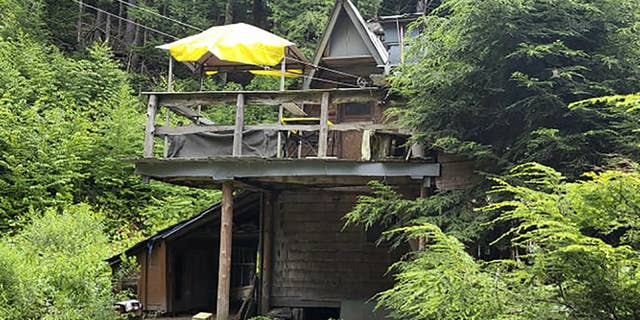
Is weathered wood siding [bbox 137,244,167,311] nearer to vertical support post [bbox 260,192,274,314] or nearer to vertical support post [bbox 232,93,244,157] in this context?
vertical support post [bbox 260,192,274,314]

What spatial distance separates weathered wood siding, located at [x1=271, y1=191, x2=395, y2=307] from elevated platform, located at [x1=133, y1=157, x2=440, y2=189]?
1.69 m

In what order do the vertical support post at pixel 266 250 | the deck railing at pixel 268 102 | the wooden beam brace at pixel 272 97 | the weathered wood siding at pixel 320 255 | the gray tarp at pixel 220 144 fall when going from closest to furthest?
the deck railing at pixel 268 102 < the wooden beam brace at pixel 272 97 < the gray tarp at pixel 220 144 < the weathered wood siding at pixel 320 255 < the vertical support post at pixel 266 250

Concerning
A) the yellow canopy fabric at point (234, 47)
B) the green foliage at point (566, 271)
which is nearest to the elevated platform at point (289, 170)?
the yellow canopy fabric at point (234, 47)

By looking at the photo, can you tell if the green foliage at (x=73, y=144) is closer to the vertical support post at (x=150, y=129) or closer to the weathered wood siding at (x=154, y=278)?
the weathered wood siding at (x=154, y=278)

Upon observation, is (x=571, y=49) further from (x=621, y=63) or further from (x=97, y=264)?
(x=97, y=264)

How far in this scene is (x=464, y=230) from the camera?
7.02 m

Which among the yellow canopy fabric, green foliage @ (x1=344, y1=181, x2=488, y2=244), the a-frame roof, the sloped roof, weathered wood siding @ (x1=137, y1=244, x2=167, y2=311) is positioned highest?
the a-frame roof

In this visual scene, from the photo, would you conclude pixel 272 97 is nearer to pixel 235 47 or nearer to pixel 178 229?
pixel 235 47

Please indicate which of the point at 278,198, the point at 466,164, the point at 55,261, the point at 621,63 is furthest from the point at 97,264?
the point at 621,63

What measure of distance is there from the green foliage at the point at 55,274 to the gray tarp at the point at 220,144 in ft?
6.80

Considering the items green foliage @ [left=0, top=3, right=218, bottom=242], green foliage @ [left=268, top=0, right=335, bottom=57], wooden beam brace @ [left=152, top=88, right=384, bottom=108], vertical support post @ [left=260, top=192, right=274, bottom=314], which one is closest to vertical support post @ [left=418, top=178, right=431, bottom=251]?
wooden beam brace @ [left=152, top=88, right=384, bottom=108]

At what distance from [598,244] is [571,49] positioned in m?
4.35

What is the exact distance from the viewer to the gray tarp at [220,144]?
30.8ft

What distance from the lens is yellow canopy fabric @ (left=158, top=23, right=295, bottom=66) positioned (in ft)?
31.8
